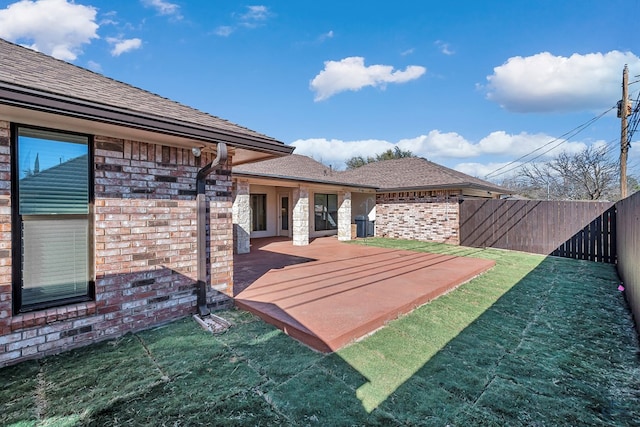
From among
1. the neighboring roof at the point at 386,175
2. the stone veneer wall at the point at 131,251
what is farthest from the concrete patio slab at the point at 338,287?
the neighboring roof at the point at 386,175

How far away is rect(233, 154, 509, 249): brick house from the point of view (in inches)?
448

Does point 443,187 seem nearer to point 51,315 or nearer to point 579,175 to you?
point 51,315

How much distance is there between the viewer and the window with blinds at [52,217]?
3113 millimetres

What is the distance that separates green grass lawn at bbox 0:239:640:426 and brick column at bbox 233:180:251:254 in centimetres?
543

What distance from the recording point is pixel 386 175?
1675cm

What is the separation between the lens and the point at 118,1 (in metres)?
7.33

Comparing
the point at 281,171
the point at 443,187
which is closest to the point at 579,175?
the point at 443,187

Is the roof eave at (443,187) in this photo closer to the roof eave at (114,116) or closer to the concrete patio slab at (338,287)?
the concrete patio slab at (338,287)

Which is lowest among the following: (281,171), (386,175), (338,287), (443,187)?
(338,287)

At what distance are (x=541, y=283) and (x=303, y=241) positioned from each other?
7451mm

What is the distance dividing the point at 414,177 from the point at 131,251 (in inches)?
529

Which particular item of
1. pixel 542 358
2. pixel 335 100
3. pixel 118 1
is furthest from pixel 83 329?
pixel 335 100

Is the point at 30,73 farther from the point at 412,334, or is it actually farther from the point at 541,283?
the point at 541,283

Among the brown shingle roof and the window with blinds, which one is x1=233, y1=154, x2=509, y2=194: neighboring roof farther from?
the window with blinds
